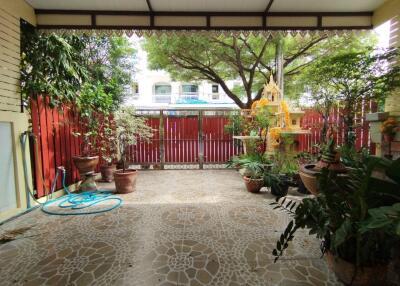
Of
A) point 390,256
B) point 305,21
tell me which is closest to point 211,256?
point 390,256

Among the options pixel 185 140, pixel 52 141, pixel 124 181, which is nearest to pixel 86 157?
pixel 52 141

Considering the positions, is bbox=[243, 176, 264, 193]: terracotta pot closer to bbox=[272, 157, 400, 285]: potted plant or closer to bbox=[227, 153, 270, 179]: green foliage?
bbox=[227, 153, 270, 179]: green foliage

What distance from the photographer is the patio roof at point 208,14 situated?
311 cm

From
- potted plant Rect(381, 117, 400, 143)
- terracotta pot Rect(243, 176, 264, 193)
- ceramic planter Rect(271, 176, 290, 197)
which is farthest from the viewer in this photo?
terracotta pot Rect(243, 176, 264, 193)

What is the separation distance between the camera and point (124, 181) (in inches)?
156

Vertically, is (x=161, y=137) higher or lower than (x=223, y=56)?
lower

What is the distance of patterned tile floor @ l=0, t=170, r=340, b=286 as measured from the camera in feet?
5.78

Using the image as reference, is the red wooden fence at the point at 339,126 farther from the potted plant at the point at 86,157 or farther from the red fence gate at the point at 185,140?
the potted plant at the point at 86,157

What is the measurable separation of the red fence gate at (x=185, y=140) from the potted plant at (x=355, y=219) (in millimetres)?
4865

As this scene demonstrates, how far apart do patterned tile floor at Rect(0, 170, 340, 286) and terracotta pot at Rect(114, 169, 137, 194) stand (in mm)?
615

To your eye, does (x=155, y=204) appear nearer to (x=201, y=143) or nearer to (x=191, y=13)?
(x=191, y=13)

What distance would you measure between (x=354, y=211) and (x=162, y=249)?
5.35ft

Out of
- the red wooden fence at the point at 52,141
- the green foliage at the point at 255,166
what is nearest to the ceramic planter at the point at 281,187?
the green foliage at the point at 255,166

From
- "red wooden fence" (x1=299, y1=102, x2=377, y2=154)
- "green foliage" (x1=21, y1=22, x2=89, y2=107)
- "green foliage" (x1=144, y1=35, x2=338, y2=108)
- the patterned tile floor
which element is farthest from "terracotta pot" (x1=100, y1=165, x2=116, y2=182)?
"red wooden fence" (x1=299, y1=102, x2=377, y2=154)
